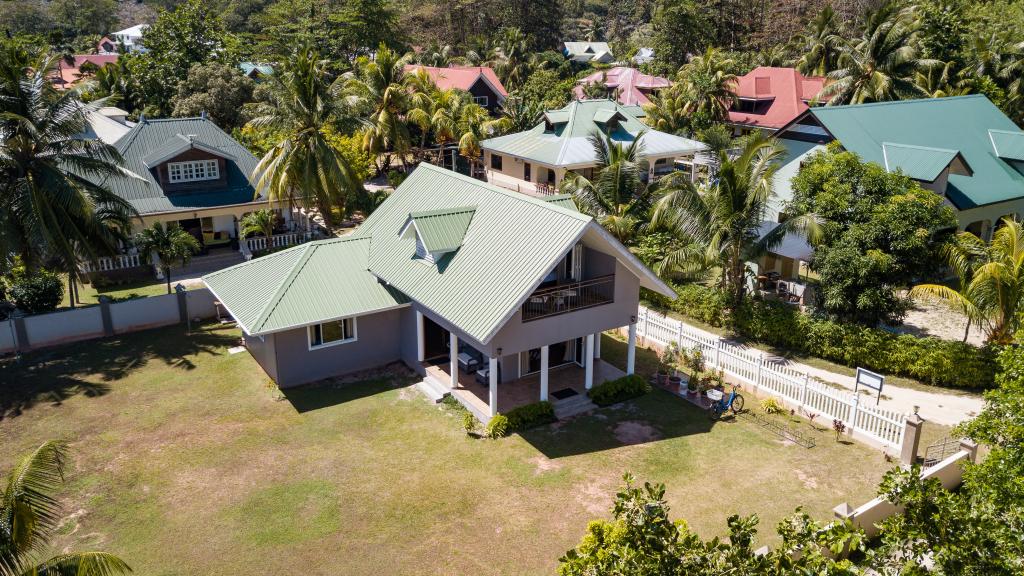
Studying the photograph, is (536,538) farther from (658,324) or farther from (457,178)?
(457,178)

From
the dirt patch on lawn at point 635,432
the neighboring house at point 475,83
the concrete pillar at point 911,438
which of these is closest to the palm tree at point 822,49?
the neighboring house at point 475,83

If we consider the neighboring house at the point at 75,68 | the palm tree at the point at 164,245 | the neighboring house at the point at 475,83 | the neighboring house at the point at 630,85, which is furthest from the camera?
the neighboring house at the point at 75,68

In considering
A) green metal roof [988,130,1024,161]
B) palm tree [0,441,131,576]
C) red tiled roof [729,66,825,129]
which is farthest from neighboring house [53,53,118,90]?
palm tree [0,441,131,576]

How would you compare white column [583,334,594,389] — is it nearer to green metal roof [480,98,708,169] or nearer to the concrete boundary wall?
the concrete boundary wall

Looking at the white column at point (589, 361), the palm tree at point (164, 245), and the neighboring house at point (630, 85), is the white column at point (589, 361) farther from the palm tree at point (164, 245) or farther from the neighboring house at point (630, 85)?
the neighboring house at point (630, 85)

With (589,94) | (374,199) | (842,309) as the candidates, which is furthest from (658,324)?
(589,94)

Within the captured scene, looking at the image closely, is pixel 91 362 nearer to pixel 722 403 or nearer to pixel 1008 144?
pixel 722 403
